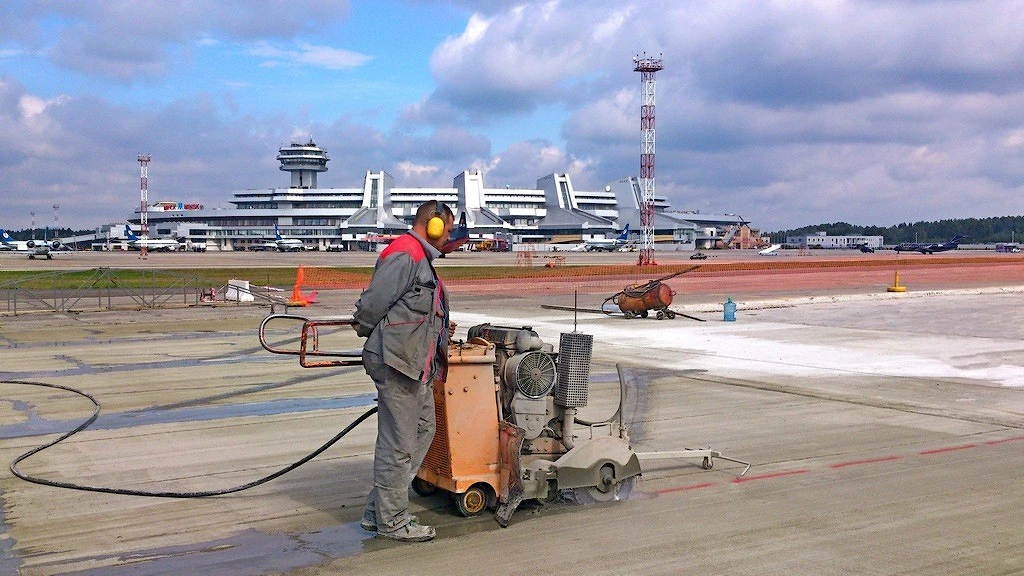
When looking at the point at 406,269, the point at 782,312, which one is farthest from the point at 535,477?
the point at 782,312

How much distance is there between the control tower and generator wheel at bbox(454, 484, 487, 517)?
197 meters

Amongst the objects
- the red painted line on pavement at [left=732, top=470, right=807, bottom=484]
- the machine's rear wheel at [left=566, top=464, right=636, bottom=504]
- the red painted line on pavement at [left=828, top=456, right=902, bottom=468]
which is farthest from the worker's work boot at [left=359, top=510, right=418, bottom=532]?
the red painted line on pavement at [left=828, top=456, right=902, bottom=468]

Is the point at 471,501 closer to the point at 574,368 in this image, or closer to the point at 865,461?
the point at 574,368

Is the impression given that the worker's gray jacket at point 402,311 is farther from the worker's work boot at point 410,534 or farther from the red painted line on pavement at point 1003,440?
the red painted line on pavement at point 1003,440

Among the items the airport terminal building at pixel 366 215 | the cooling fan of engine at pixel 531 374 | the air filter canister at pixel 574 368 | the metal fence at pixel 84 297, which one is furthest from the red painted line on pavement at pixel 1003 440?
the airport terminal building at pixel 366 215

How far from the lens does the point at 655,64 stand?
3159 inches

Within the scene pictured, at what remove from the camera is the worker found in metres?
6.14

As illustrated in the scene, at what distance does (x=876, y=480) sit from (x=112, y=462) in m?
7.24

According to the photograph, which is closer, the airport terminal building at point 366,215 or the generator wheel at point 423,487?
the generator wheel at point 423,487

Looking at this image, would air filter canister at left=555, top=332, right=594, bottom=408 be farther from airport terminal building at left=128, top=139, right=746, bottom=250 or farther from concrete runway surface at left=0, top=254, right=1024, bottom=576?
airport terminal building at left=128, top=139, right=746, bottom=250

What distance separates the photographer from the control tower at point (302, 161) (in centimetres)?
19730

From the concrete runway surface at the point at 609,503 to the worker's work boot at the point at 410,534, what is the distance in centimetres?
7

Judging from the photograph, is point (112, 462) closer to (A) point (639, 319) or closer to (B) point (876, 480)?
(B) point (876, 480)

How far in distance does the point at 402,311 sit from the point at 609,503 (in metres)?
2.47
